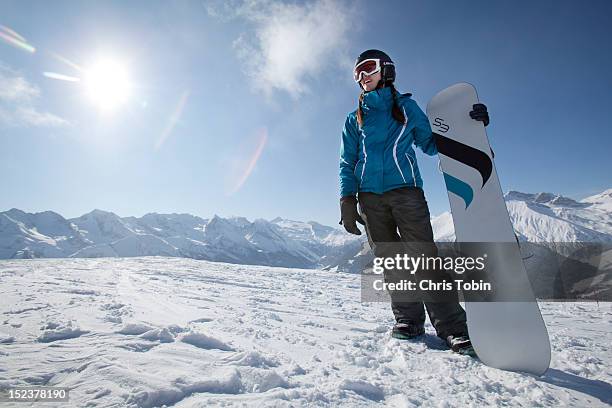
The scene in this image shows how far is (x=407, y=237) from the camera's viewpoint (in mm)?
3066

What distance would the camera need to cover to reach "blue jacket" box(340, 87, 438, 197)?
3186 millimetres

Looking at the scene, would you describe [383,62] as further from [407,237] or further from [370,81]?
[407,237]

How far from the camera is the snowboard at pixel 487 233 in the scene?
2.21 m

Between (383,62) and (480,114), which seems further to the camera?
(383,62)

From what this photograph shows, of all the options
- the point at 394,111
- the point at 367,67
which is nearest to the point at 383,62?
the point at 367,67

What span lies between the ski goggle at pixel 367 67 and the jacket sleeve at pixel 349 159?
0.58 metres

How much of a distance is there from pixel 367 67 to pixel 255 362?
3.32m

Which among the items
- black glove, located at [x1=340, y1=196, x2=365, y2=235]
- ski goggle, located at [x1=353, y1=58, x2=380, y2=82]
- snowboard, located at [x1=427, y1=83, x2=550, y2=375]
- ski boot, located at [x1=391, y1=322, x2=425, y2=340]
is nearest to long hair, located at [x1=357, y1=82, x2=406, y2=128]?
ski goggle, located at [x1=353, y1=58, x2=380, y2=82]

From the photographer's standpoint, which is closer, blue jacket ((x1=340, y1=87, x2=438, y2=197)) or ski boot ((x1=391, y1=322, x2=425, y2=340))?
ski boot ((x1=391, y1=322, x2=425, y2=340))

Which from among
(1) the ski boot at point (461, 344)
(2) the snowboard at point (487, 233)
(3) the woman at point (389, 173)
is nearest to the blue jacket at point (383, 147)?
(3) the woman at point (389, 173)

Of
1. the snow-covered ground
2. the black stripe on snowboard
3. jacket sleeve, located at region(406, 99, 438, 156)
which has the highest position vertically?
jacket sleeve, located at region(406, 99, 438, 156)

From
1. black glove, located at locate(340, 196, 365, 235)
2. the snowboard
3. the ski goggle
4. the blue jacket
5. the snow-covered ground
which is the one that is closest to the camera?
the snow-covered ground

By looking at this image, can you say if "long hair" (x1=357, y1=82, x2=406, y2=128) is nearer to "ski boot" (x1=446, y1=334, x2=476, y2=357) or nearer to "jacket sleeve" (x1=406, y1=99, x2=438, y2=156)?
"jacket sleeve" (x1=406, y1=99, x2=438, y2=156)

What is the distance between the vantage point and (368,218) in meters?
3.38
